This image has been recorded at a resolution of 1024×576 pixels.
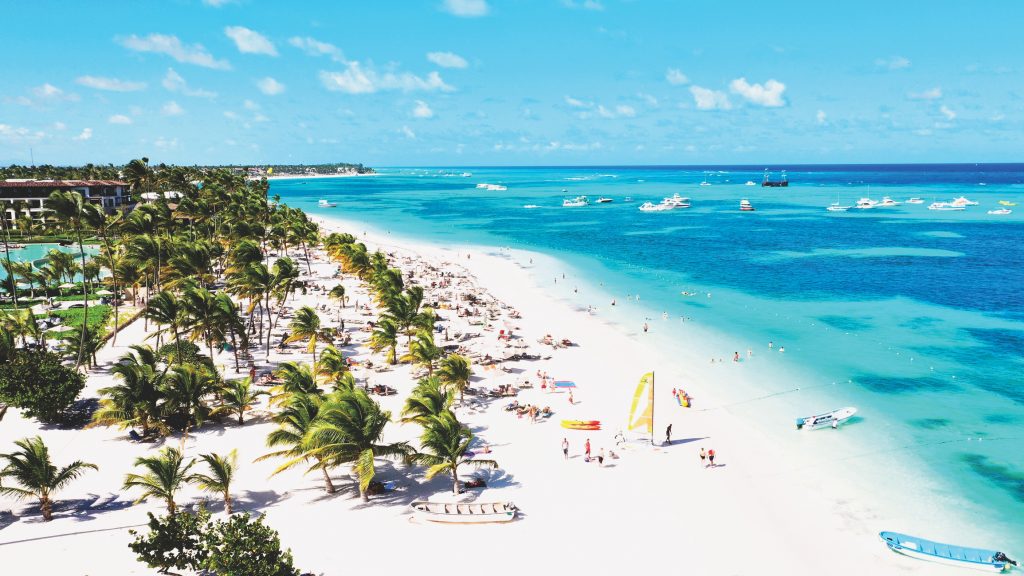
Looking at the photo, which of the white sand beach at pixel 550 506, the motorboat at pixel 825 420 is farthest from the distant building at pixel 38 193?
the motorboat at pixel 825 420

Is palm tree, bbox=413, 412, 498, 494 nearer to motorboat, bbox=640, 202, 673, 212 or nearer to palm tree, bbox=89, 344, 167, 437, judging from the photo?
palm tree, bbox=89, 344, 167, 437

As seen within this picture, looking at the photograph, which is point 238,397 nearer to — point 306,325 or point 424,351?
point 306,325

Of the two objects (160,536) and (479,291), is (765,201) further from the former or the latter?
(160,536)

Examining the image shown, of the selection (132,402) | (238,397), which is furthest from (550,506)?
(132,402)

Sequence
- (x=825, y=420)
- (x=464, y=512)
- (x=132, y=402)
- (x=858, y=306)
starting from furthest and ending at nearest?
1. (x=858, y=306)
2. (x=825, y=420)
3. (x=132, y=402)
4. (x=464, y=512)

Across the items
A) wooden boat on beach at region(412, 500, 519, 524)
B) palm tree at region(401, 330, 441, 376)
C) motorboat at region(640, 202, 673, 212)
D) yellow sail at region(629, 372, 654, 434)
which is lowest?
wooden boat on beach at region(412, 500, 519, 524)

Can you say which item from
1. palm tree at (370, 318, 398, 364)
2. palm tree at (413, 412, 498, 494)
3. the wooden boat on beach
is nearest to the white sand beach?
the wooden boat on beach
